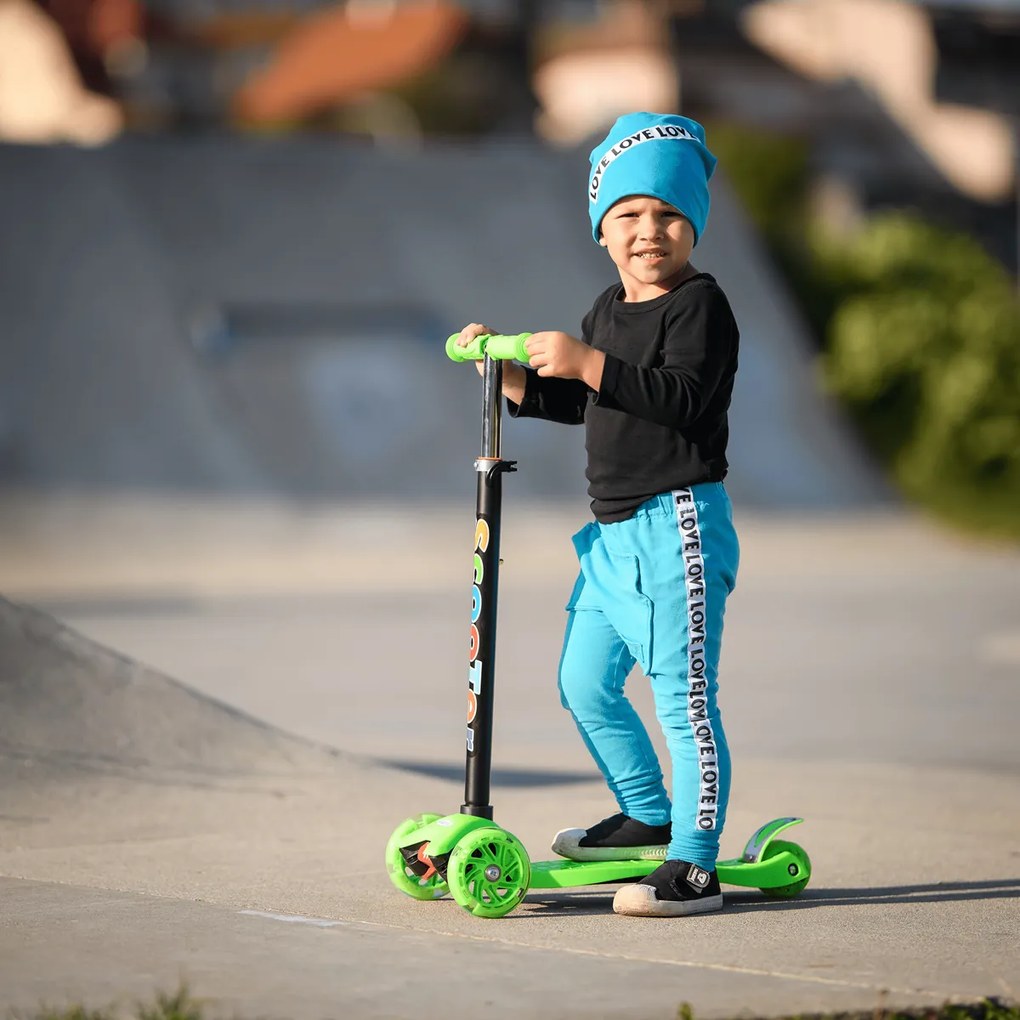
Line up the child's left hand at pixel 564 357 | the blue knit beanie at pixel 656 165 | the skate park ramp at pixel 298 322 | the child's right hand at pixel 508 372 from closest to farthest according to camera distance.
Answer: the child's left hand at pixel 564 357, the blue knit beanie at pixel 656 165, the child's right hand at pixel 508 372, the skate park ramp at pixel 298 322

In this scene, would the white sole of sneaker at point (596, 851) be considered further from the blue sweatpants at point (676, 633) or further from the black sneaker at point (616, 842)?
the blue sweatpants at point (676, 633)

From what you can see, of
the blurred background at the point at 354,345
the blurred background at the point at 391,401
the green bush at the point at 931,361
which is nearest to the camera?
the blurred background at the point at 391,401

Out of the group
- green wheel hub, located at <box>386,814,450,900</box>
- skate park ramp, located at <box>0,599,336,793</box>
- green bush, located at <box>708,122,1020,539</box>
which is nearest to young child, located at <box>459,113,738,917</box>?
green wheel hub, located at <box>386,814,450,900</box>

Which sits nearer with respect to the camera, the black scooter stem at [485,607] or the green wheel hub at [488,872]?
the green wheel hub at [488,872]

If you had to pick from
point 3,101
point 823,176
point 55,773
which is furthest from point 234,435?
point 3,101

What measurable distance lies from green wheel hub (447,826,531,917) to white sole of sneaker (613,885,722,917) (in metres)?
0.23

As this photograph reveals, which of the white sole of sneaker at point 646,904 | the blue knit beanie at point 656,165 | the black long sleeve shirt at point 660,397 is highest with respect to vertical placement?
the blue knit beanie at point 656,165

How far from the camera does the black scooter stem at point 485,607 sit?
15.0 ft

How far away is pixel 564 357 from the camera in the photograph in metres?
4.36

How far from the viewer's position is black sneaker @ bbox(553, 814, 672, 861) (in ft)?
15.7

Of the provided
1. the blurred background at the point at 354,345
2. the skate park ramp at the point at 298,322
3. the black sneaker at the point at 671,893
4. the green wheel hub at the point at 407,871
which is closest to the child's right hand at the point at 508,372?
the green wheel hub at the point at 407,871

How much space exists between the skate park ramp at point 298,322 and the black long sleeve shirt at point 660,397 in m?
16.8

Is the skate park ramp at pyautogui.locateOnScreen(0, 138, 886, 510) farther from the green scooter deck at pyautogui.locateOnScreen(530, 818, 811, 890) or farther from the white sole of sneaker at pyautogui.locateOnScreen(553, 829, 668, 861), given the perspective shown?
the green scooter deck at pyautogui.locateOnScreen(530, 818, 811, 890)

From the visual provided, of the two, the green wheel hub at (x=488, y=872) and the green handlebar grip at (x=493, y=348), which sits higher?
the green handlebar grip at (x=493, y=348)
